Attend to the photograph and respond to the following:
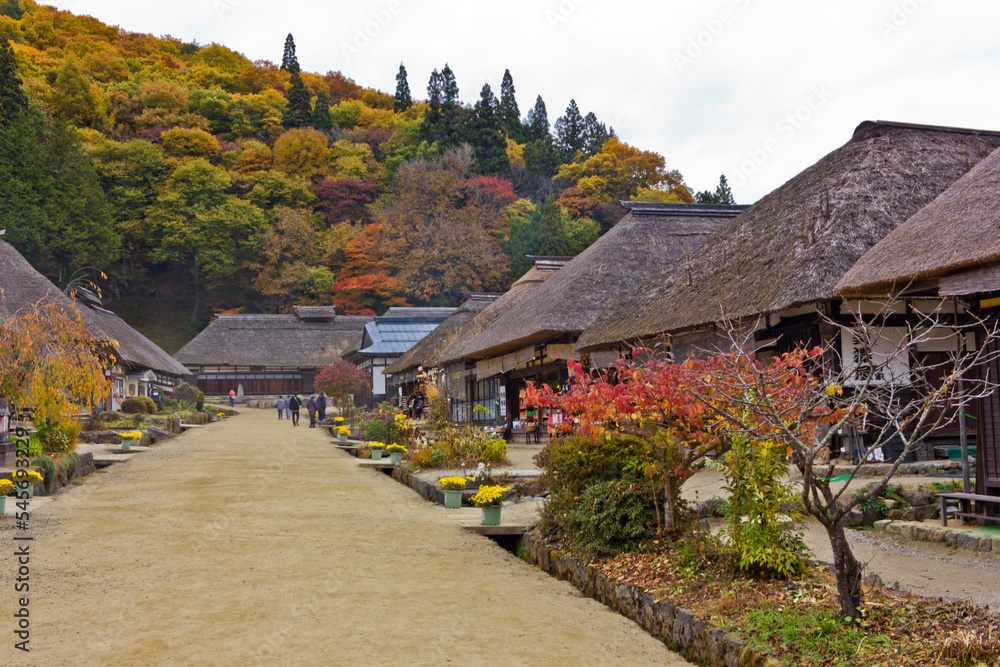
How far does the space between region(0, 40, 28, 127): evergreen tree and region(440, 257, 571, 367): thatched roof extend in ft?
114

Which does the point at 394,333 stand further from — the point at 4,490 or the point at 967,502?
the point at 967,502

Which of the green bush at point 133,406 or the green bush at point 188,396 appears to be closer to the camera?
the green bush at point 133,406

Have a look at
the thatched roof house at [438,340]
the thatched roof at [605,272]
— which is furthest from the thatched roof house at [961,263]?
the thatched roof house at [438,340]

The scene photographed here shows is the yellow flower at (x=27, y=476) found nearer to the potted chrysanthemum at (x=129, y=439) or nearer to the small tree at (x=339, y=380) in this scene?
the potted chrysanthemum at (x=129, y=439)

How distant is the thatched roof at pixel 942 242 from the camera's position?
7.67m

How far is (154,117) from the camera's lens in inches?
2304

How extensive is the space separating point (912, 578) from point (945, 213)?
479 cm

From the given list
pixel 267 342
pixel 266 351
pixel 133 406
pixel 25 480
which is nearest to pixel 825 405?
pixel 25 480

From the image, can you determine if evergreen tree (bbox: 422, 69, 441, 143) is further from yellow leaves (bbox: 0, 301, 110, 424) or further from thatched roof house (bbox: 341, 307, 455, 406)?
yellow leaves (bbox: 0, 301, 110, 424)

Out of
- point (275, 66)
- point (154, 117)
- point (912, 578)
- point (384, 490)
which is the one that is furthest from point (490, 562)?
point (275, 66)

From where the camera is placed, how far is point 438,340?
3156cm

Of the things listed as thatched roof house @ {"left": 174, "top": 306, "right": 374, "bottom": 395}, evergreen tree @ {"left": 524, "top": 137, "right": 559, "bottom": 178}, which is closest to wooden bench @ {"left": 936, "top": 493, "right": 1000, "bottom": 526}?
thatched roof house @ {"left": 174, "top": 306, "right": 374, "bottom": 395}

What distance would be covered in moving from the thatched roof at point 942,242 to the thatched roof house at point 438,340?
2025cm

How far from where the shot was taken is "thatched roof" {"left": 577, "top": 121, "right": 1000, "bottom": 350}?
10.9 metres
